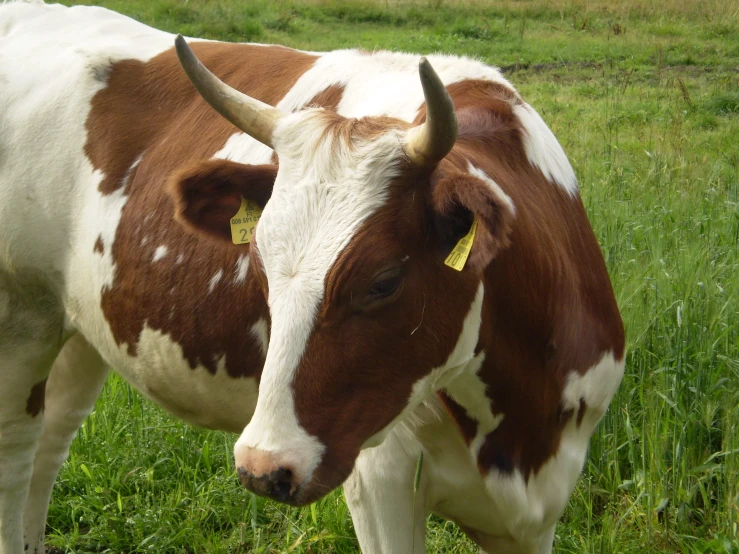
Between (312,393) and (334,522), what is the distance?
1.58 m

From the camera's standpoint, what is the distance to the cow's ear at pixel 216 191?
244cm

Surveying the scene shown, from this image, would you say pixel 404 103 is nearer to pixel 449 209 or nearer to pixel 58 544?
pixel 449 209

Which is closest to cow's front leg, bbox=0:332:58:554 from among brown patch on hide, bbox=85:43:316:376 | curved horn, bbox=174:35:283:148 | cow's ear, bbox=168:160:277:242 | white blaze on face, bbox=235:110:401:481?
brown patch on hide, bbox=85:43:316:376

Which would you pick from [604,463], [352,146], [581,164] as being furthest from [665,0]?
[352,146]

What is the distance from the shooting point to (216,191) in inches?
98.8

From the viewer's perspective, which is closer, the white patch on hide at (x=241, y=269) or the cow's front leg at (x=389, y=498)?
the cow's front leg at (x=389, y=498)

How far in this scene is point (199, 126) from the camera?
10.2ft

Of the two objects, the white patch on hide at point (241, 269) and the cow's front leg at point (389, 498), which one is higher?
the white patch on hide at point (241, 269)

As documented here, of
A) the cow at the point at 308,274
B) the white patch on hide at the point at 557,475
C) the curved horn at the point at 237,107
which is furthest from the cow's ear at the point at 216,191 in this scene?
the white patch on hide at the point at 557,475

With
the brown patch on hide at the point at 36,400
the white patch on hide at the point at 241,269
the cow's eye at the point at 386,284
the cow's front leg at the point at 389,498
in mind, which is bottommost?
the brown patch on hide at the point at 36,400

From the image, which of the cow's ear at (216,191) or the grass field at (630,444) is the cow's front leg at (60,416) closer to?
the grass field at (630,444)

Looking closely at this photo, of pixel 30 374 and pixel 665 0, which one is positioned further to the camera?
pixel 665 0

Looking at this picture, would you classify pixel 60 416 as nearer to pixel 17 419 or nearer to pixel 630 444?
pixel 17 419

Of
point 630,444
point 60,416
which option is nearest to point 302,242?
point 630,444
